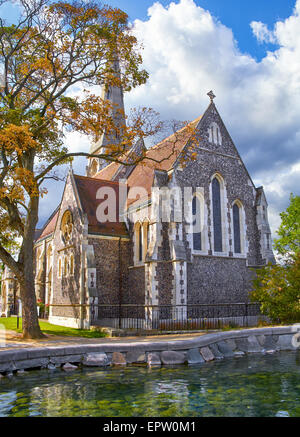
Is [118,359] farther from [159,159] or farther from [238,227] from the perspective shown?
[159,159]

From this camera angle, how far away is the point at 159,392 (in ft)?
22.1

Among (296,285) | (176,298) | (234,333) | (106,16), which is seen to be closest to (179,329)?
(176,298)

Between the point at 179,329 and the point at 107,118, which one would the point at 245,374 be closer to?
the point at 179,329

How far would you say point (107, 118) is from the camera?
15688mm

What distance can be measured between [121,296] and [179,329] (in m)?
5.13

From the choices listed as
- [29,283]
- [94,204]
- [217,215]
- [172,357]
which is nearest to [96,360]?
[172,357]

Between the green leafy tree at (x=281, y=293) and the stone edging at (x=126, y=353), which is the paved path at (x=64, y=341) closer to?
the stone edging at (x=126, y=353)

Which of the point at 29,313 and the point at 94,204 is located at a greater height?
the point at 94,204

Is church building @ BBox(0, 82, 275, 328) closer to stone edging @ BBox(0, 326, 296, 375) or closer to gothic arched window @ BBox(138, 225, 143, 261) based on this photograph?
gothic arched window @ BBox(138, 225, 143, 261)

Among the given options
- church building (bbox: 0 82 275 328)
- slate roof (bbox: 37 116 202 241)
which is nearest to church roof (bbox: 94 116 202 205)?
slate roof (bbox: 37 116 202 241)

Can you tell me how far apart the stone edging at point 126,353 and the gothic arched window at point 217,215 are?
8847 mm

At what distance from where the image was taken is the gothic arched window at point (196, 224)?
19016 mm

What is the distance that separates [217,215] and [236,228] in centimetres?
164
